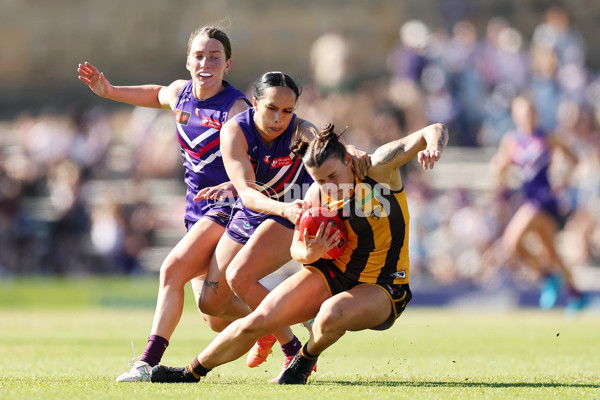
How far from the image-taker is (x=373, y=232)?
6621 millimetres

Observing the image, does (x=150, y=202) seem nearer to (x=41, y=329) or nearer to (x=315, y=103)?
(x=315, y=103)

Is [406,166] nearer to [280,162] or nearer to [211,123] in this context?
[211,123]

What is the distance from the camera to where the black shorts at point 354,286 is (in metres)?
6.60

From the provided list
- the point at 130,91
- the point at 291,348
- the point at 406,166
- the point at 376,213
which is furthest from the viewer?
the point at 406,166

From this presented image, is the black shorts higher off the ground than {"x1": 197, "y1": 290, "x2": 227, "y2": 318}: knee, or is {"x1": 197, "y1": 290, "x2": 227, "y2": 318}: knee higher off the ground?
the black shorts

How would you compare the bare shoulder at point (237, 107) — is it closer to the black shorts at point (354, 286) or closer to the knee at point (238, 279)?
the knee at point (238, 279)

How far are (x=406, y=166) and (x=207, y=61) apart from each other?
12.2m

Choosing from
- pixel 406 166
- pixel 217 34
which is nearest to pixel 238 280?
pixel 217 34

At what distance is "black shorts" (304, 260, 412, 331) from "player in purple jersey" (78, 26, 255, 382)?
98cm

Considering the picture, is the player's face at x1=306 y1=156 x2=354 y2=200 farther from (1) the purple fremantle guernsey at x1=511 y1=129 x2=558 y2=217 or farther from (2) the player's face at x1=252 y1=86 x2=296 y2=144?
(1) the purple fremantle guernsey at x1=511 y1=129 x2=558 y2=217

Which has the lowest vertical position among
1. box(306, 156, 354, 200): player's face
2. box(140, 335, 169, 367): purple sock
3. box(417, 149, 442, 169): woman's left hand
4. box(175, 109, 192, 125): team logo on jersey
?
box(140, 335, 169, 367): purple sock

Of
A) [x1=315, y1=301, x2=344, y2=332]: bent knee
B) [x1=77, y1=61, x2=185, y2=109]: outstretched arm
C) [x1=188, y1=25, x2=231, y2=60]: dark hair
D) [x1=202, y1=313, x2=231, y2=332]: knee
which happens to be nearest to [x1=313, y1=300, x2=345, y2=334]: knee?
[x1=315, y1=301, x2=344, y2=332]: bent knee

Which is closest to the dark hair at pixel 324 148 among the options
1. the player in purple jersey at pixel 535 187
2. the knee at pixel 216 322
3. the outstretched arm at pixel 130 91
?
the outstretched arm at pixel 130 91

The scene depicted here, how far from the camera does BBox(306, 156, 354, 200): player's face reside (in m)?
6.37
